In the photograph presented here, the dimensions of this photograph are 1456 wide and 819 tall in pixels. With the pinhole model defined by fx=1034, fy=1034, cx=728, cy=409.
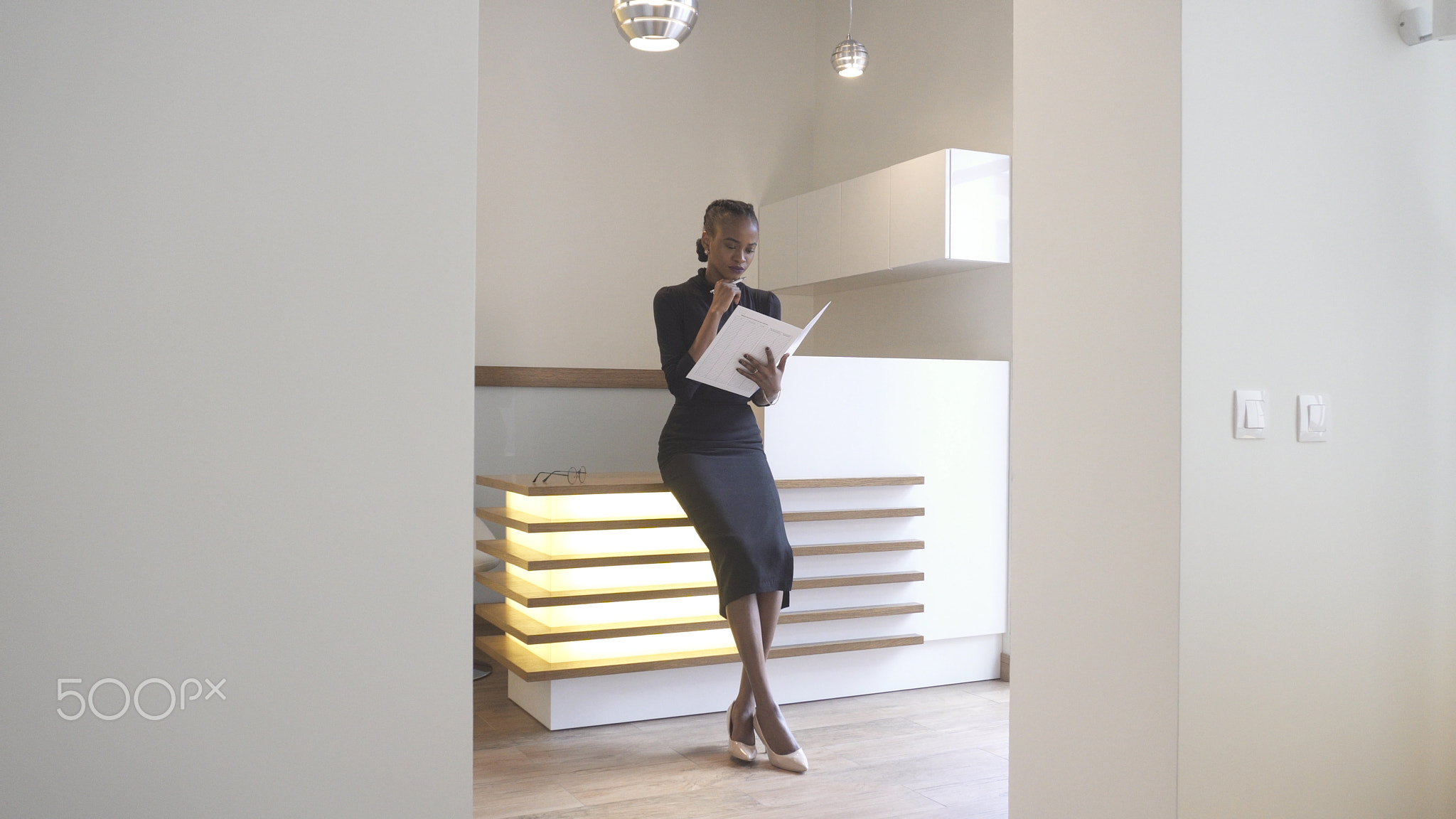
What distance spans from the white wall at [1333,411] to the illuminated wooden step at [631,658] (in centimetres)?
169

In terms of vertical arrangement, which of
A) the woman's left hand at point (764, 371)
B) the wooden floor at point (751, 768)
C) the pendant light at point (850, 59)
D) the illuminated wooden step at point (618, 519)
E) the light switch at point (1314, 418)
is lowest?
the wooden floor at point (751, 768)

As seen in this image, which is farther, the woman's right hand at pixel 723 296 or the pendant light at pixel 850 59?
the pendant light at pixel 850 59

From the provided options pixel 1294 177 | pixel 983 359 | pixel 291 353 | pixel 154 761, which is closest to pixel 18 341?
pixel 291 353

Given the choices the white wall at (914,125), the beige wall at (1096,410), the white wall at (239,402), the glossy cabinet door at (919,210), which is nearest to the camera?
the white wall at (239,402)

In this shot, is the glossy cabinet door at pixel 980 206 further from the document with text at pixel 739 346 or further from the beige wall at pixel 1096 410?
the beige wall at pixel 1096 410

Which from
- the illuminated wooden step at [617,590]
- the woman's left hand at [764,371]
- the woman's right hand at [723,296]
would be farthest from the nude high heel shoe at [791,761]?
the woman's right hand at [723,296]

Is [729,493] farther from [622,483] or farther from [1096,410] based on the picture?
[1096,410]

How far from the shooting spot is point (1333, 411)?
1.95m

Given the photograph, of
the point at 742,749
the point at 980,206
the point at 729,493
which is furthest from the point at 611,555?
the point at 980,206

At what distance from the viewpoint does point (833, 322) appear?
5.49 meters

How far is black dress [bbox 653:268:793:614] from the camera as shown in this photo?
2.98 meters

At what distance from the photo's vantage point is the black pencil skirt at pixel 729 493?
297 cm

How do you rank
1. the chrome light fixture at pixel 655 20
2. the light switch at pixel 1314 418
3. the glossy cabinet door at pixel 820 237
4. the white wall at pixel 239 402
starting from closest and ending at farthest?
the white wall at pixel 239 402 → the light switch at pixel 1314 418 → the chrome light fixture at pixel 655 20 → the glossy cabinet door at pixel 820 237
